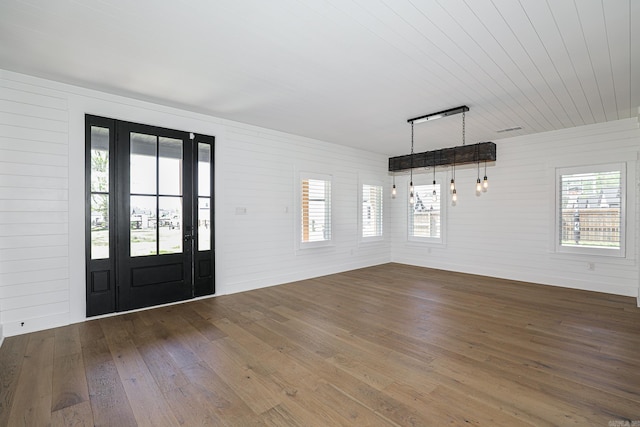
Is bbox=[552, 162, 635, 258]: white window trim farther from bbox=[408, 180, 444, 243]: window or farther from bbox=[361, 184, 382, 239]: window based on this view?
bbox=[361, 184, 382, 239]: window

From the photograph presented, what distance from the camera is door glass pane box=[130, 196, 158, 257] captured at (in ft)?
14.1

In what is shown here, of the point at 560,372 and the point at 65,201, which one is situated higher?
the point at 65,201

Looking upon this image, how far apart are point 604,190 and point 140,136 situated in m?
7.84

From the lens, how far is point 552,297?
5.05m

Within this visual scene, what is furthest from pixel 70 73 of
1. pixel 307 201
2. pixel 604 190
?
pixel 604 190

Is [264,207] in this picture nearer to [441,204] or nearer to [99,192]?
[99,192]

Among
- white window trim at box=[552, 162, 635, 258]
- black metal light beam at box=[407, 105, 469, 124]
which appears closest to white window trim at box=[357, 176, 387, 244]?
black metal light beam at box=[407, 105, 469, 124]

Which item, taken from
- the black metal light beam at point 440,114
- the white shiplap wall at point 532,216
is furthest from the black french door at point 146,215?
the white shiplap wall at point 532,216

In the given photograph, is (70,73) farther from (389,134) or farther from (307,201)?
(389,134)

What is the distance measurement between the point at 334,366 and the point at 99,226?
11.8ft

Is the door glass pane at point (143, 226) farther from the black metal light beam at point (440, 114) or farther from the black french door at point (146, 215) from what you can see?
the black metal light beam at point (440, 114)

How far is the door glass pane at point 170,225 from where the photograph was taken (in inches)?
179

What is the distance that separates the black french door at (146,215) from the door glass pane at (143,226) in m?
0.01

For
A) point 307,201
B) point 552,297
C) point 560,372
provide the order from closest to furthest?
point 560,372
point 552,297
point 307,201
